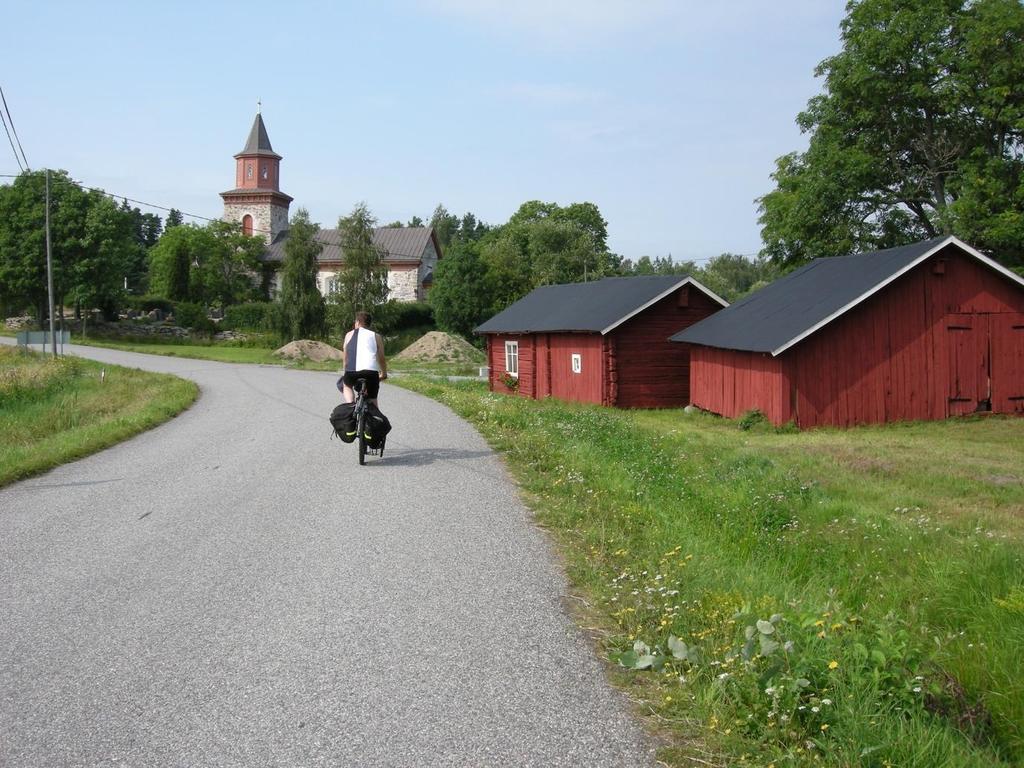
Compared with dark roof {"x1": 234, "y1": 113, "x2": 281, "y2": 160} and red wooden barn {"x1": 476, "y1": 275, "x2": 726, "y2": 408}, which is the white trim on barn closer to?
red wooden barn {"x1": 476, "y1": 275, "x2": 726, "y2": 408}

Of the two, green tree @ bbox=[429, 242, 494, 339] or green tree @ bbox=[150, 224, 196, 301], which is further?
green tree @ bbox=[150, 224, 196, 301]

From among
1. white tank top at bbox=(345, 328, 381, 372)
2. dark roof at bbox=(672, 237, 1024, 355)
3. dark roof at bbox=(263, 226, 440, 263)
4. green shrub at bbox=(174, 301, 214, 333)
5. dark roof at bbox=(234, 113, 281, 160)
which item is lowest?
white tank top at bbox=(345, 328, 381, 372)

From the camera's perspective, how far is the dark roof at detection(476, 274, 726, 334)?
30.8m

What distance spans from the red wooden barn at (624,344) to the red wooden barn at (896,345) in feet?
21.1

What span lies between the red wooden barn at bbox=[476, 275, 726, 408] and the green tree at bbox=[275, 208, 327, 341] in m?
29.8

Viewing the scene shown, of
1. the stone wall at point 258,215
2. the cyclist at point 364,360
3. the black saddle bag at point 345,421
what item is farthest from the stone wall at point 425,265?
the black saddle bag at point 345,421

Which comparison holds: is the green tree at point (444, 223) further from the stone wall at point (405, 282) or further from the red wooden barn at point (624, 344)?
the red wooden barn at point (624, 344)

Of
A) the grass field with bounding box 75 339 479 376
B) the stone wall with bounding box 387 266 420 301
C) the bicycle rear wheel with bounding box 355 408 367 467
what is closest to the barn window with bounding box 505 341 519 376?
the grass field with bounding box 75 339 479 376

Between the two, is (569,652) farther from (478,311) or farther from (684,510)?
(478,311)

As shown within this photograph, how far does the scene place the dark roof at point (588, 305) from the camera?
30766 millimetres

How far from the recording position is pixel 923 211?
123 feet

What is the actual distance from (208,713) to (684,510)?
609cm

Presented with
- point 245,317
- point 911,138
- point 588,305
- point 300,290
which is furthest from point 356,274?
point 911,138

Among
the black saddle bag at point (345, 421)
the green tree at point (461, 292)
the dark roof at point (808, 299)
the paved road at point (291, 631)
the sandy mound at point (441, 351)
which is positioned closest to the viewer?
the paved road at point (291, 631)
